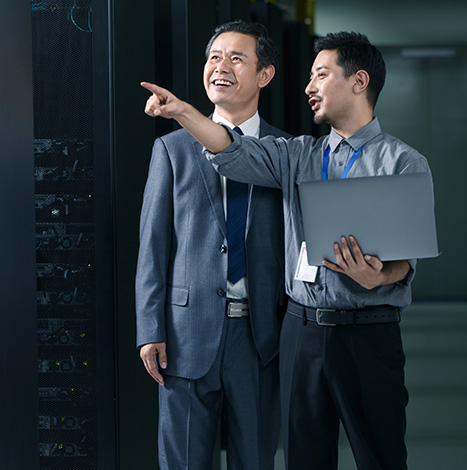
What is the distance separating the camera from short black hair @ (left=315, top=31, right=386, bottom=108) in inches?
76.1

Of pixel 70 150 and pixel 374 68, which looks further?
pixel 70 150

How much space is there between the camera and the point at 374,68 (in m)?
1.96

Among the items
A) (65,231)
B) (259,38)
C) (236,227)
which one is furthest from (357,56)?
(65,231)

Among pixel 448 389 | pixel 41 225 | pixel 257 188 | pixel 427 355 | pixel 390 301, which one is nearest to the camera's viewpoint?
pixel 390 301

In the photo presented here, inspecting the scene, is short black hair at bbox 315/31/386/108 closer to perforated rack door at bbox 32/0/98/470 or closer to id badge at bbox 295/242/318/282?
id badge at bbox 295/242/318/282

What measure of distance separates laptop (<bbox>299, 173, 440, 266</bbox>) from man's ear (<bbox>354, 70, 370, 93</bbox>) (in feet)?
1.23

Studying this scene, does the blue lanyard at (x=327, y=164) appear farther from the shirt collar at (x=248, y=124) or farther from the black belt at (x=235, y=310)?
the black belt at (x=235, y=310)

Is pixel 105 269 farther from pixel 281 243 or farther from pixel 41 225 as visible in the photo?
pixel 281 243

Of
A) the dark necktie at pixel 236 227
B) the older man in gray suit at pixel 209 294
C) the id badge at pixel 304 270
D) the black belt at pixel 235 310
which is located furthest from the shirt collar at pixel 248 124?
the black belt at pixel 235 310

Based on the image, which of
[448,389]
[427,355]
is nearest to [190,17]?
[448,389]

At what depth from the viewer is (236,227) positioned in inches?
79.9

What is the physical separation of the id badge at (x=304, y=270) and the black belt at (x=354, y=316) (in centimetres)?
9

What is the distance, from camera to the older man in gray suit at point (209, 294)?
1985 millimetres

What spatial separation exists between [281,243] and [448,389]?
3.32m
